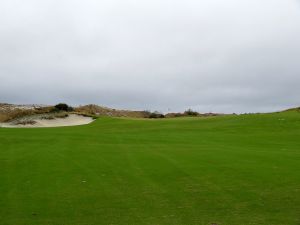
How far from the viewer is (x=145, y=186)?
16016 millimetres

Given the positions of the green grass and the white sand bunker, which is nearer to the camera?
the green grass

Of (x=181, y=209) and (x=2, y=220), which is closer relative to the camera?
(x=2, y=220)

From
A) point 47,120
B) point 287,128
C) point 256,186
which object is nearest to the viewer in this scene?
point 256,186

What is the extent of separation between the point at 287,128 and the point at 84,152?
73.5 ft

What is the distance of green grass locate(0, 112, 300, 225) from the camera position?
12.4m

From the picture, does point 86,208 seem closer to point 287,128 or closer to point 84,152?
point 84,152

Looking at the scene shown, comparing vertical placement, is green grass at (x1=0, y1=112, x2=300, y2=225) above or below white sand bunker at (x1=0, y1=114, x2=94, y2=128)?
below

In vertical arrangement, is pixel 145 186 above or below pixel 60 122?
below

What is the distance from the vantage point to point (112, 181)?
17.0 m

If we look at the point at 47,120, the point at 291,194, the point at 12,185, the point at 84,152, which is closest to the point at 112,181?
the point at 12,185

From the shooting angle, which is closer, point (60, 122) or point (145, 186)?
point (145, 186)

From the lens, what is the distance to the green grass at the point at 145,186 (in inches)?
488

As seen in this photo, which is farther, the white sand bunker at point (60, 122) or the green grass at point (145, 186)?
the white sand bunker at point (60, 122)

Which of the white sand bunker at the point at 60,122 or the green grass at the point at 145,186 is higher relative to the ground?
the white sand bunker at the point at 60,122
